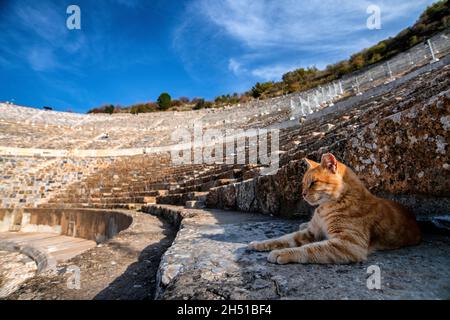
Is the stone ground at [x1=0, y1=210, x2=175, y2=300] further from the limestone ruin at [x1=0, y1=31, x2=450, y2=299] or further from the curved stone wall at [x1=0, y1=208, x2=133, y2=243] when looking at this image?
the curved stone wall at [x1=0, y1=208, x2=133, y2=243]

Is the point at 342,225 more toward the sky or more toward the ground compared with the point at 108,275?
more toward the sky

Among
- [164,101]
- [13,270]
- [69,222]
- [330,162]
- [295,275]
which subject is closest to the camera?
[295,275]

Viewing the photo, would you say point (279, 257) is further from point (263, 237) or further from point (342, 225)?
point (263, 237)

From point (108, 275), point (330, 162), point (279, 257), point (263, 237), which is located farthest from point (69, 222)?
point (330, 162)

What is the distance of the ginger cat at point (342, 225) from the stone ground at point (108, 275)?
0.95 meters

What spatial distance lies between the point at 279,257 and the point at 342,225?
19.0 inches

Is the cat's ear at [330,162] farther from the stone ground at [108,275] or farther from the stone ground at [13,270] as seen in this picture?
the stone ground at [13,270]

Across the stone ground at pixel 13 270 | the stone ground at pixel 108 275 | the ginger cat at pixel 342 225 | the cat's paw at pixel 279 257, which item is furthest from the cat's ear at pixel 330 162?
the stone ground at pixel 13 270

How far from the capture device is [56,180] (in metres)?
13.8

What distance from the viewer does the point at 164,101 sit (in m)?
42.2

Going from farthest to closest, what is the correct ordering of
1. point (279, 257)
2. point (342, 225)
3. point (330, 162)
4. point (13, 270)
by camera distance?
1. point (13, 270)
2. point (330, 162)
3. point (342, 225)
4. point (279, 257)

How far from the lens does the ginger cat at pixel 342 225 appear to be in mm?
A: 1453
